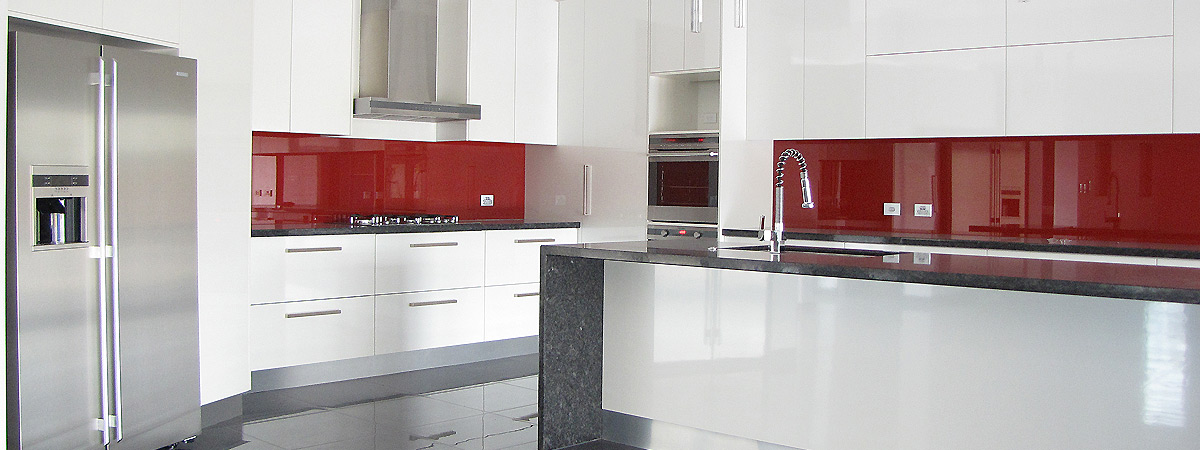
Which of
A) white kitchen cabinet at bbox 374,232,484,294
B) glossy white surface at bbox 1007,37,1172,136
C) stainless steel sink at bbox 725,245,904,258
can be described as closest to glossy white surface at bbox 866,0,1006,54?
glossy white surface at bbox 1007,37,1172,136

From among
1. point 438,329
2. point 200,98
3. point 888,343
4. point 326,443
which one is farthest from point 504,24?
point 888,343

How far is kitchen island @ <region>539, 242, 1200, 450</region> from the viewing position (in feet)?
9.65

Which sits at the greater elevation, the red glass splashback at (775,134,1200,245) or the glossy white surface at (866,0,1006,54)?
the glossy white surface at (866,0,1006,54)

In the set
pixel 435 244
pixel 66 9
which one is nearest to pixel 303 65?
pixel 435 244

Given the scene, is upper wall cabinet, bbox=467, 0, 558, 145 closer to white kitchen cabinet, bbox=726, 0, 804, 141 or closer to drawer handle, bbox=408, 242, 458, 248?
drawer handle, bbox=408, 242, 458, 248

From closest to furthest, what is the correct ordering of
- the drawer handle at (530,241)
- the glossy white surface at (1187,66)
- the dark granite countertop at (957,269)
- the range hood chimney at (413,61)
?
1. the dark granite countertop at (957,269)
2. the glossy white surface at (1187,66)
3. the range hood chimney at (413,61)
4. the drawer handle at (530,241)

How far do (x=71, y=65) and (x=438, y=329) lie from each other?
2.79 m

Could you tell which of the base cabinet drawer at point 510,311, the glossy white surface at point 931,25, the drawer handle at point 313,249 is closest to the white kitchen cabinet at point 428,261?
the base cabinet drawer at point 510,311

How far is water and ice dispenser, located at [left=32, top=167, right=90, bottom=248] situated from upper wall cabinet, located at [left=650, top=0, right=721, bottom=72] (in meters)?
3.53

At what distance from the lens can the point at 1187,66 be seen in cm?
483

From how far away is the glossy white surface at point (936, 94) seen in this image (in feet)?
17.7

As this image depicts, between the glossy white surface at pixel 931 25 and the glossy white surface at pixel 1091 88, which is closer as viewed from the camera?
the glossy white surface at pixel 1091 88

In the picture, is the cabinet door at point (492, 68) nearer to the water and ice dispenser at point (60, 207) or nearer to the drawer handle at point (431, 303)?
the drawer handle at point (431, 303)

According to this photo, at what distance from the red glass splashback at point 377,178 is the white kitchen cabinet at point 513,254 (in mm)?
Result: 653
